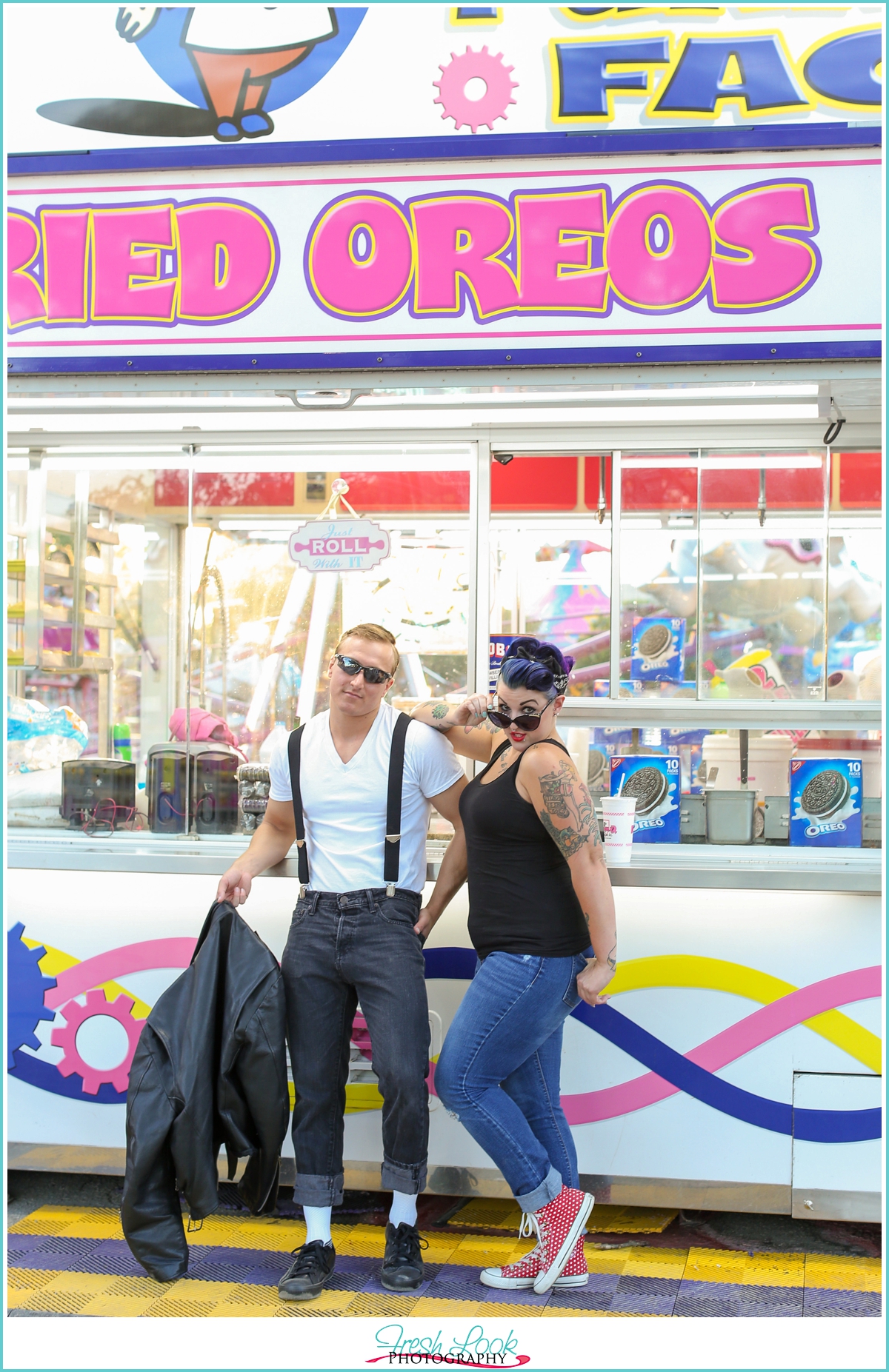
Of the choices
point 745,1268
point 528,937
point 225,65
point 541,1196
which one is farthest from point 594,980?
point 225,65

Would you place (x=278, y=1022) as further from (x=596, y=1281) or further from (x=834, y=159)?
(x=834, y=159)

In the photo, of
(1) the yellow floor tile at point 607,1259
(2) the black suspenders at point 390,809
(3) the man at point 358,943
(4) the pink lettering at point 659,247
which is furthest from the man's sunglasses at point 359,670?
(1) the yellow floor tile at point 607,1259

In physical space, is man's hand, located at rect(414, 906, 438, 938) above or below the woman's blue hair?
below

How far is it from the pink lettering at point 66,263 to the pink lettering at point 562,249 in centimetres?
131

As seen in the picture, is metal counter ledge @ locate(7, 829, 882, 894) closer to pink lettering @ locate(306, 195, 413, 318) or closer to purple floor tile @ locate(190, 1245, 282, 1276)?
purple floor tile @ locate(190, 1245, 282, 1276)

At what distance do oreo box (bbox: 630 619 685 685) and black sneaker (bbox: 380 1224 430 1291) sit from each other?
1.95m

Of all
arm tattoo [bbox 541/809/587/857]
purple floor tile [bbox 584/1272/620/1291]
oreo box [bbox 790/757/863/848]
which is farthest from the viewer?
oreo box [bbox 790/757/863/848]

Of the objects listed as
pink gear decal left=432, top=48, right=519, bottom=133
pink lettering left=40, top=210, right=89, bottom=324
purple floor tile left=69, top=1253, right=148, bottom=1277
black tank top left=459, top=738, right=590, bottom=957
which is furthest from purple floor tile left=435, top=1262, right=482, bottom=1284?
pink gear decal left=432, top=48, right=519, bottom=133

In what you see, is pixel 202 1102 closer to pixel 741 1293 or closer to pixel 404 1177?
pixel 404 1177

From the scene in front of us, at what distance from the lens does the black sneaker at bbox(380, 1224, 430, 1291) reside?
9.21 ft

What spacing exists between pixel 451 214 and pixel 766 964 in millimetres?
2338

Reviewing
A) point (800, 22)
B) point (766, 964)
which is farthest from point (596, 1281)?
point (800, 22)

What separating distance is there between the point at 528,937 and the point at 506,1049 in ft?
0.94

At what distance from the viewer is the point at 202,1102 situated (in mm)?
2738
